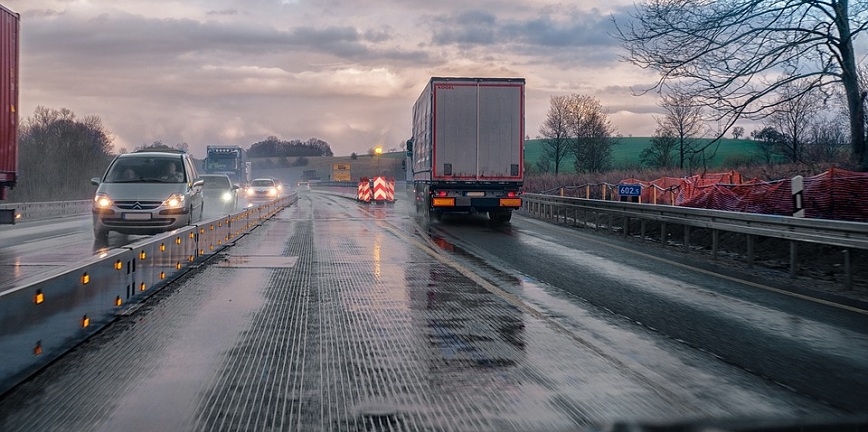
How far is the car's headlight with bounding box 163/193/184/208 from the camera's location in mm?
17625

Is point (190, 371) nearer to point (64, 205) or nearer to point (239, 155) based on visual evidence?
→ point (64, 205)

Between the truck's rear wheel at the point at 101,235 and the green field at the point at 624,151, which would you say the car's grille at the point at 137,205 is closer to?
the truck's rear wheel at the point at 101,235

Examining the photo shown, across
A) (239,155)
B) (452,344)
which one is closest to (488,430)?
(452,344)

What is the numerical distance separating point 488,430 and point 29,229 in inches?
913

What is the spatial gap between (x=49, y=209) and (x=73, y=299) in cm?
2881

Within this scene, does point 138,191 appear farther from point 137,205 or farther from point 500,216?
point 500,216

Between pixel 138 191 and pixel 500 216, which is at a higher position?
pixel 138 191

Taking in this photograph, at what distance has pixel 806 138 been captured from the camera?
38062mm

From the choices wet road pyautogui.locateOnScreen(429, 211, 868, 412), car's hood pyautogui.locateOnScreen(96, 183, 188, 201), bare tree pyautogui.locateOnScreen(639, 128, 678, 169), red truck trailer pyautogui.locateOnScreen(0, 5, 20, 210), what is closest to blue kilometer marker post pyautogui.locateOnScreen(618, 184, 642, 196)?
wet road pyautogui.locateOnScreen(429, 211, 868, 412)

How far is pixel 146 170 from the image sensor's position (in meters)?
18.8

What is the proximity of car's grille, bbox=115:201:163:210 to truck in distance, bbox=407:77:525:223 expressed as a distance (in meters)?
9.21

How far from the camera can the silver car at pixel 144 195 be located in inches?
682

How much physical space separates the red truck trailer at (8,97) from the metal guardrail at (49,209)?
12.2 m

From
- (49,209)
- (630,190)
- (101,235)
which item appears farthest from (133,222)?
(49,209)
